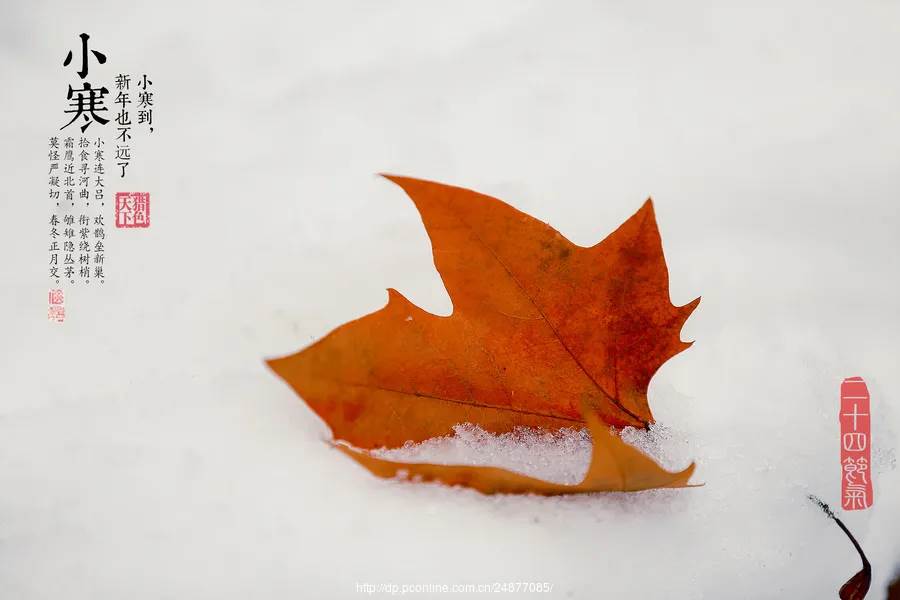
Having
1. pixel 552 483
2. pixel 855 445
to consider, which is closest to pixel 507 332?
pixel 552 483

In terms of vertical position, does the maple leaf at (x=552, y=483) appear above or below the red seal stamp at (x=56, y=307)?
below

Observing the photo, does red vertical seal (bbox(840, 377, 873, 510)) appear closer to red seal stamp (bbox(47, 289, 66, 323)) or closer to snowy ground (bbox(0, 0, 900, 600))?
snowy ground (bbox(0, 0, 900, 600))

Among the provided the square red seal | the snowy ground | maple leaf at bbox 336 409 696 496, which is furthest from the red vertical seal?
the square red seal

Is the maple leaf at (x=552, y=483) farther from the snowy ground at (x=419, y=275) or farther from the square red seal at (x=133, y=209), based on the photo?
the square red seal at (x=133, y=209)

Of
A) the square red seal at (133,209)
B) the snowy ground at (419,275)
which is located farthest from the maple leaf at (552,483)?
the square red seal at (133,209)

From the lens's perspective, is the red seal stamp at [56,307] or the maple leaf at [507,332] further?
the red seal stamp at [56,307]

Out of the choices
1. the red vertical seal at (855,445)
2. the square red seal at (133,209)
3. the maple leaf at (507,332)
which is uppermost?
the square red seal at (133,209)

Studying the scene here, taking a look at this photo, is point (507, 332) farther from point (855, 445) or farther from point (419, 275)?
point (855, 445)
